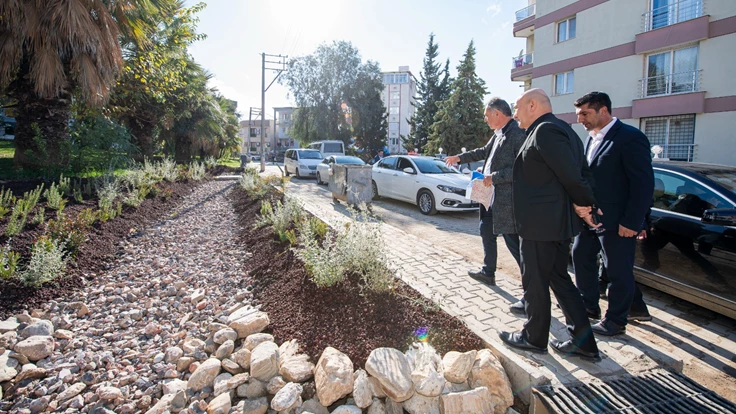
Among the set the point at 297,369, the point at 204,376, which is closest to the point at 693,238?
the point at 297,369

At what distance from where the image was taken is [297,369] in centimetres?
262

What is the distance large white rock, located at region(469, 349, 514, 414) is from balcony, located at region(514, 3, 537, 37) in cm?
2351

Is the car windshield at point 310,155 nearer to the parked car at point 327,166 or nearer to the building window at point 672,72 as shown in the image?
the parked car at point 327,166

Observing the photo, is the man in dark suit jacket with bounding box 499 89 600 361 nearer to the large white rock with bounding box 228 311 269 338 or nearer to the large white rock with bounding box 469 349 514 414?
the large white rock with bounding box 469 349 514 414

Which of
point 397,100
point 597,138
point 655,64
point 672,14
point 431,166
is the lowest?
point 431,166

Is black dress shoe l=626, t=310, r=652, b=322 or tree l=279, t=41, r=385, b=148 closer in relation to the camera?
black dress shoe l=626, t=310, r=652, b=322

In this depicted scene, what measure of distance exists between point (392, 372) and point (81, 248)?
16.1 ft

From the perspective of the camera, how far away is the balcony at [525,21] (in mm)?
21281

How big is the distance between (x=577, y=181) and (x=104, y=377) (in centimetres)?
377

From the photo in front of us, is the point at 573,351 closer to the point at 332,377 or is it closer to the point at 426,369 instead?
the point at 426,369

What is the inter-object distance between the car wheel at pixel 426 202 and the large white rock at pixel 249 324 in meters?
6.54

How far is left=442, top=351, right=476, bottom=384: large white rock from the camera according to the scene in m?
2.43

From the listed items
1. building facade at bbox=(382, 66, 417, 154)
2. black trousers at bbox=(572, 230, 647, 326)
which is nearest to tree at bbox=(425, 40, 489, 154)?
black trousers at bbox=(572, 230, 647, 326)

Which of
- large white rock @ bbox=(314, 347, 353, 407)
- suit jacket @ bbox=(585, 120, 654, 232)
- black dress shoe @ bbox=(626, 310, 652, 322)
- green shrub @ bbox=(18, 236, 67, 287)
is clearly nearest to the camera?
large white rock @ bbox=(314, 347, 353, 407)
